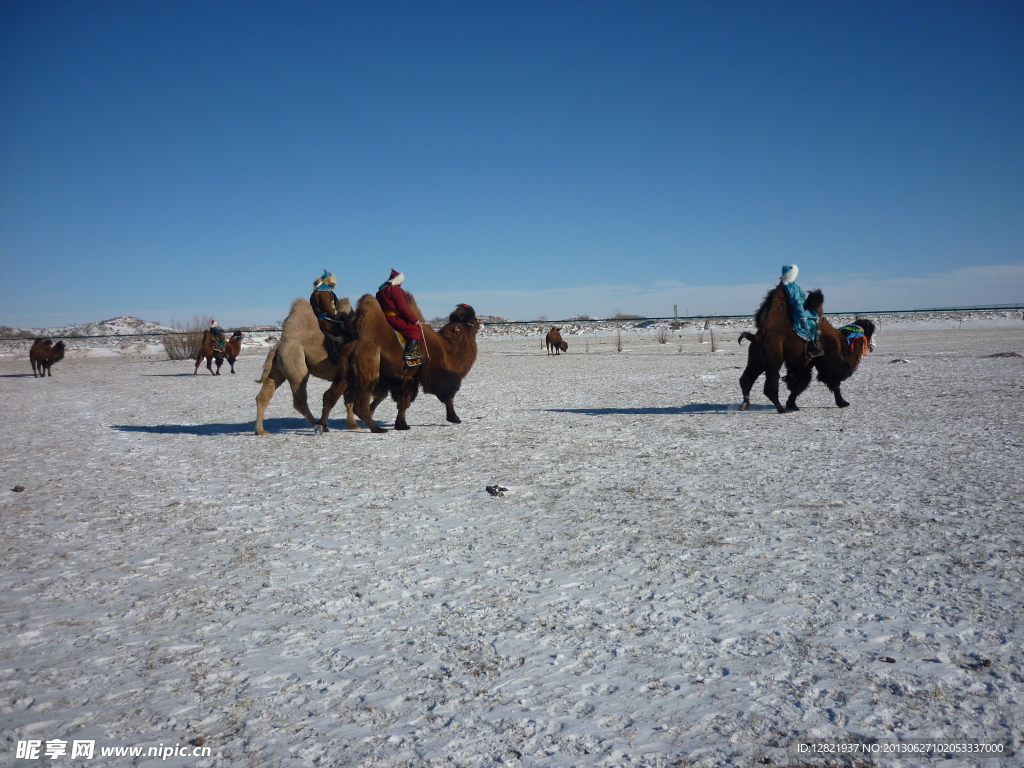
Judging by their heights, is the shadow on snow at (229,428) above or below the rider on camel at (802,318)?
below

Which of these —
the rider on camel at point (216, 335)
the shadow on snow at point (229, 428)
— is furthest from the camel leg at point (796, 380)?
the rider on camel at point (216, 335)

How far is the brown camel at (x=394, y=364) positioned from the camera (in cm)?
877

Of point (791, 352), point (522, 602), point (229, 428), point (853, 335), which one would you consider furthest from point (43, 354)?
point (522, 602)

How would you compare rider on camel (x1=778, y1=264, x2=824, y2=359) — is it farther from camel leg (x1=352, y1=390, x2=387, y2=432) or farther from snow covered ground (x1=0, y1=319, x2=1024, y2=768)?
camel leg (x1=352, y1=390, x2=387, y2=432)

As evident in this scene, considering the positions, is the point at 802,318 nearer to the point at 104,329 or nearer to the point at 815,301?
the point at 815,301

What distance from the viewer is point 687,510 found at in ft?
16.1

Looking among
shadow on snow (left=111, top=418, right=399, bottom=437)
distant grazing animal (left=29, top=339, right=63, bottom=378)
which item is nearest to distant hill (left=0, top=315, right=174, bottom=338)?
distant grazing animal (left=29, top=339, right=63, bottom=378)

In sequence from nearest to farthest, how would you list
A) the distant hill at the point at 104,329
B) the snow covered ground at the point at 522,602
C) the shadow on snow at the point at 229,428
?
the snow covered ground at the point at 522,602 → the shadow on snow at the point at 229,428 → the distant hill at the point at 104,329

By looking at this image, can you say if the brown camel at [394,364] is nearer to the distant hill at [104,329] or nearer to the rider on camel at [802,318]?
the rider on camel at [802,318]

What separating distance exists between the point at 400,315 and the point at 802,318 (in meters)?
5.76

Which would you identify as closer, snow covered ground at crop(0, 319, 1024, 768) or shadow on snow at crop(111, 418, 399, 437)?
snow covered ground at crop(0, 319, 1024, 768)

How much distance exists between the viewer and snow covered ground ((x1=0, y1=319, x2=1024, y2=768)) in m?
2.33

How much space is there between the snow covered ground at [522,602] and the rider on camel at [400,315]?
206 centimetres

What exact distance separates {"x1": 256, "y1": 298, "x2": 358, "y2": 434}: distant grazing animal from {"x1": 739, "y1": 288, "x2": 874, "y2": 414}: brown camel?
6.04 meters
